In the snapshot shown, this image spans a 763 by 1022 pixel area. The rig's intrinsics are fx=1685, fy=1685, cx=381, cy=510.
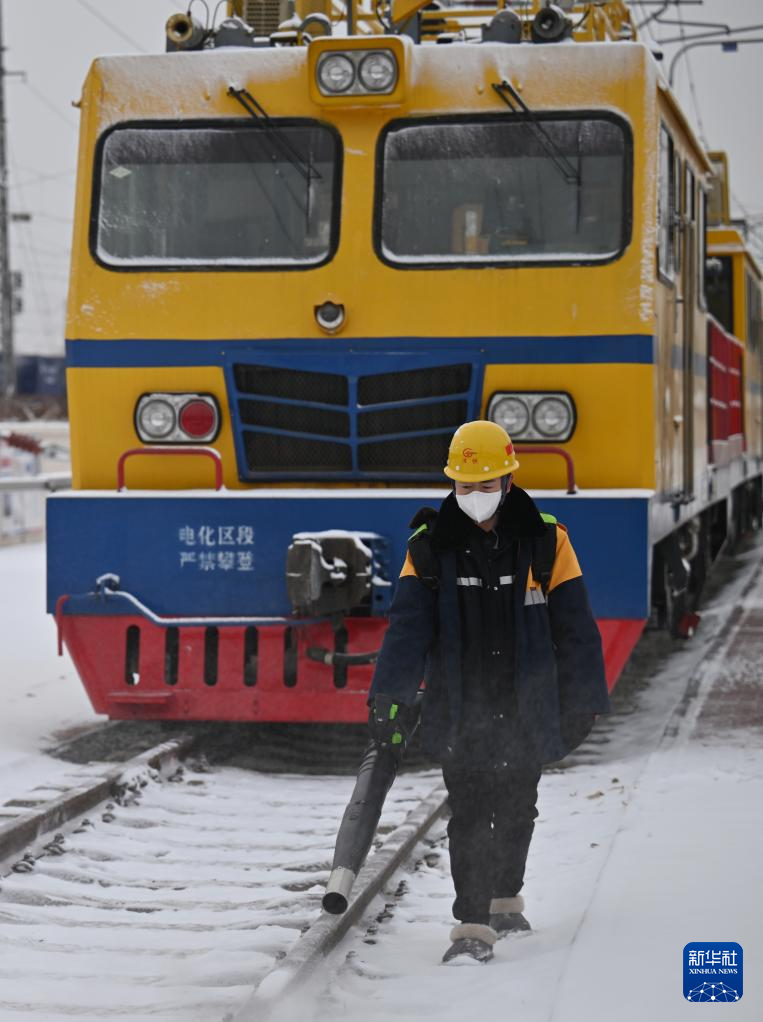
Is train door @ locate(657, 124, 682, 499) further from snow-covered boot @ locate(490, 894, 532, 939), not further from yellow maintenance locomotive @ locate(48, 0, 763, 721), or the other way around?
snow-covered boot @ locate(490, 894, 532, 939)

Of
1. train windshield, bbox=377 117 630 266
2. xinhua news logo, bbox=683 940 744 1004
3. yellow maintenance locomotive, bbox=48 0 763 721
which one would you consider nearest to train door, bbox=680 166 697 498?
yellow maintenance locomotive, bbox=48 0 763 721

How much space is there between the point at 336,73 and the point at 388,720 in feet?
12.8

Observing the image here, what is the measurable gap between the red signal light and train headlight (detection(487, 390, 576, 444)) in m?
1.28

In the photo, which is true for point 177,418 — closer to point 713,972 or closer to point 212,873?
point 212,873

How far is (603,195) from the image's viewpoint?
25.1 feet

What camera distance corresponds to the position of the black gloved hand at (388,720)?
4.69 m

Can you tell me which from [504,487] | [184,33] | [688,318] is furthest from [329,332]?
[504,487]

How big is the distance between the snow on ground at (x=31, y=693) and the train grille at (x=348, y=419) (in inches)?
66.5

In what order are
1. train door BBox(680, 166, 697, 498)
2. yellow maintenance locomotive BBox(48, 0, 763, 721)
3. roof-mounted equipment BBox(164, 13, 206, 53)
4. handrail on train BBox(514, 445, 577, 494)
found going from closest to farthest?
handrail on train BBox(514, 445, 577, 494) < yellow maintenance locomotive BBox(48, 0, 763, 721) < roof-mounted equipment BBox(164, 13, 206, 53) < train door BBox(680, 166, 697, 498)

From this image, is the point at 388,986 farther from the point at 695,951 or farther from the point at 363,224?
the point at 363,224

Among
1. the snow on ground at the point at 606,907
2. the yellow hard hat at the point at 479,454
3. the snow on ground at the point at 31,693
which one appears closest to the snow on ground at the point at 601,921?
the snow on ground at the point at 606,907

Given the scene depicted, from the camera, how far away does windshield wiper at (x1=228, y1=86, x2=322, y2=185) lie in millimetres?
7754

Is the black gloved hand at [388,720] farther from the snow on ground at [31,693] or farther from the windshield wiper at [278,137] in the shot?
the windshield wiper at [278,137]

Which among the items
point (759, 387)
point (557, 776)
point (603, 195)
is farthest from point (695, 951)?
point (759, 387)
